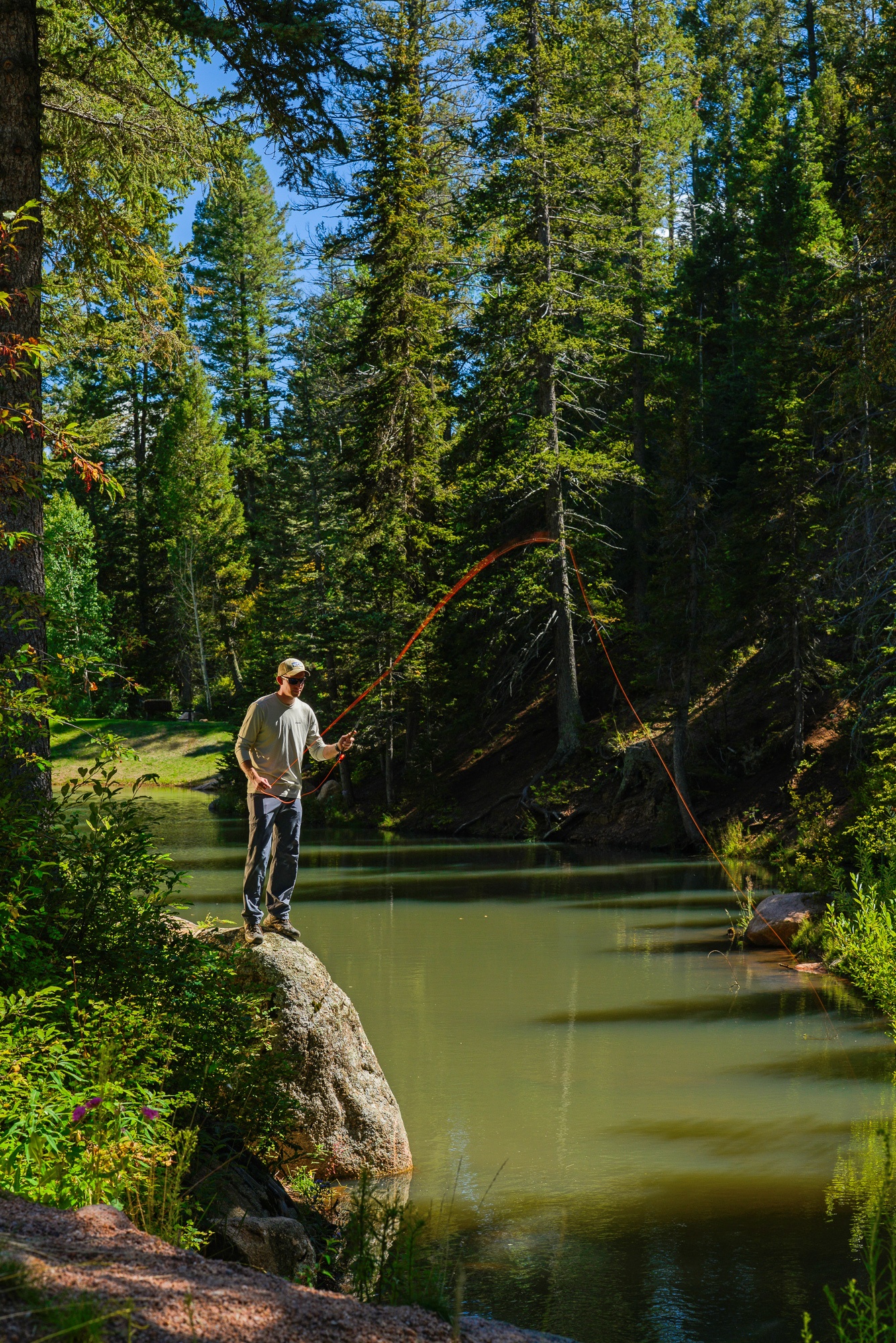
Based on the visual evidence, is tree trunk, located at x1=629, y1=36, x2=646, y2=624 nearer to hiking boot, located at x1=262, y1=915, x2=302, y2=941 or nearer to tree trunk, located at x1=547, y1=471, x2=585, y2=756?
tree trunk, located at x1=547, y1=471, x2=585, y2=756

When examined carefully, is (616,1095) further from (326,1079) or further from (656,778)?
(656,778)

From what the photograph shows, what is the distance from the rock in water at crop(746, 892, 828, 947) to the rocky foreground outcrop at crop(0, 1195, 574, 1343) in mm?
10740

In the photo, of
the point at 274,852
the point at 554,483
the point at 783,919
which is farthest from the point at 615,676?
the point at 274,852

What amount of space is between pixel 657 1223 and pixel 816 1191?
3.39 feet

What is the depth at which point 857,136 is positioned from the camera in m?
14.5

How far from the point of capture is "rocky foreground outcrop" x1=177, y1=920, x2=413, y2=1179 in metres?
7.63

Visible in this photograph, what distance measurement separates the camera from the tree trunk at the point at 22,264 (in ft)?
27.0

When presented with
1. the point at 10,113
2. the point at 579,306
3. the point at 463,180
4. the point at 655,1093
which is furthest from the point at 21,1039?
the point at 463,180

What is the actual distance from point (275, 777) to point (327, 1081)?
2000mm

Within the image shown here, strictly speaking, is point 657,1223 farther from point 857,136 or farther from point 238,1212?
point 857,136

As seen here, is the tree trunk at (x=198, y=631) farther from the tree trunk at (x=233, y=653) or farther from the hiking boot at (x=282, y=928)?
the hiking boot at (x=282, y=928)

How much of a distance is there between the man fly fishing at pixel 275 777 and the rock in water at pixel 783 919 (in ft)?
24.6

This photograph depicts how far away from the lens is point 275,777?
8.45m

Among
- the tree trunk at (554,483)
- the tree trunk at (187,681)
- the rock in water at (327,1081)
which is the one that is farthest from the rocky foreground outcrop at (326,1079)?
the tree trunk at (187,681)
